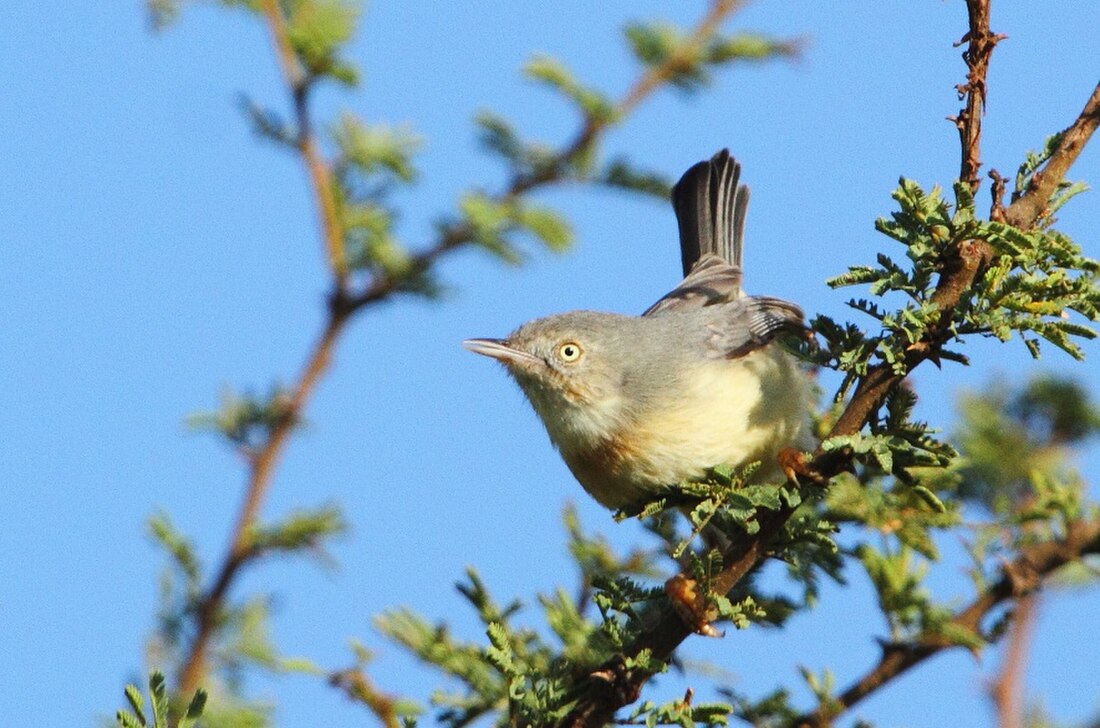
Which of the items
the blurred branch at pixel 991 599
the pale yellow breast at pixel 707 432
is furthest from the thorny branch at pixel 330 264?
the blurred branch at pixel 991 599

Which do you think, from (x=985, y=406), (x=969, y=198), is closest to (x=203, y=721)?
(x=969, y=198)

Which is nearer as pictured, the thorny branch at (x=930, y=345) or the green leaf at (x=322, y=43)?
the thorny branch at (x=930, y=345)

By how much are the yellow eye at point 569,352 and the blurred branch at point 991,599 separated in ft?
5.80

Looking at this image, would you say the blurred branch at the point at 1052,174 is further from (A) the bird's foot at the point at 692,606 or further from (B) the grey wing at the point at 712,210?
(B) the grey wing at the point at 712,210

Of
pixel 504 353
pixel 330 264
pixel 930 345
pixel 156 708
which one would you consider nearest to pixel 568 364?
pixel 504 353

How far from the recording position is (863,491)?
13.2ft

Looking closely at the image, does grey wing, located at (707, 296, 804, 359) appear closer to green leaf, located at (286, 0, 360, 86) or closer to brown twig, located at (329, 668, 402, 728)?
green leaf, located at (286, 0, 360, 86)

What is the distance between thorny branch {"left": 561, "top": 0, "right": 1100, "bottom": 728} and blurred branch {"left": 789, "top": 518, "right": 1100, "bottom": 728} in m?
0.56

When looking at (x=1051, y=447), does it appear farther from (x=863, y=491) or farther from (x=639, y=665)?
(x=639, y=665)

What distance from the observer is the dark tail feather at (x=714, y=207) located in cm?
607

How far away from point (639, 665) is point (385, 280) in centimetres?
128

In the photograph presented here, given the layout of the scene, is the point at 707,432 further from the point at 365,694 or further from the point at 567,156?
the point at 365,694

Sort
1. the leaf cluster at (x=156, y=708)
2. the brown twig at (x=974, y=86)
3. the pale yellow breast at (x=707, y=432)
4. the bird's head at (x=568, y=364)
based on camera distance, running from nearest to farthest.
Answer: the leaf cluster at (x=156, y=708) < the brown twig at (x=974, y=86) < the pale yellow breast at (x=707, y=432) < the bird's head at (x=568, y=364)

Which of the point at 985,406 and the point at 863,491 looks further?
the point at 985,406
